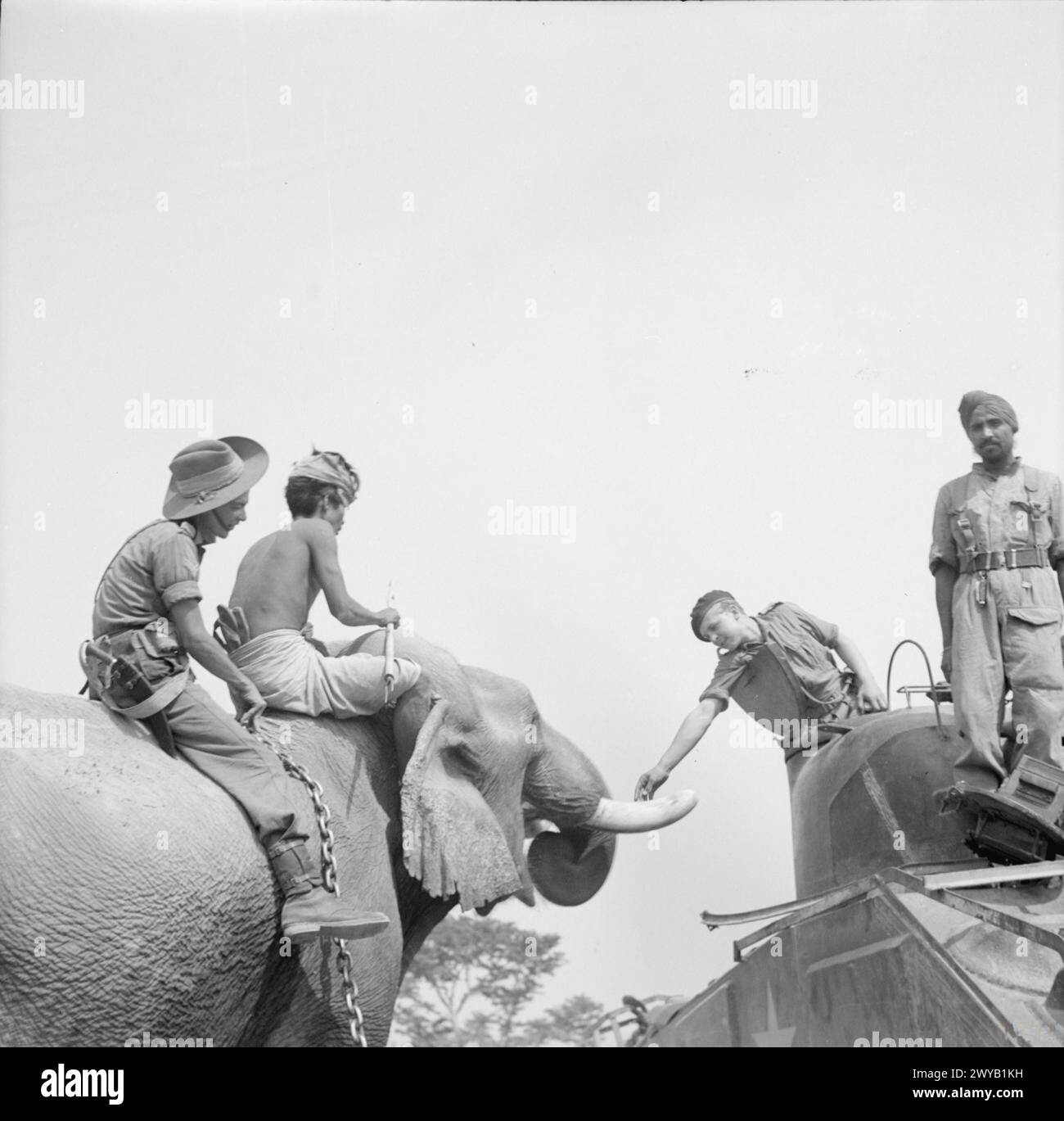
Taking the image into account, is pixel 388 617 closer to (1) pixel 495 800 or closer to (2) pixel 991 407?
(1) pixel 495 800

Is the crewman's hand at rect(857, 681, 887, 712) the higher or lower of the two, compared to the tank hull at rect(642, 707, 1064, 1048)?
higher

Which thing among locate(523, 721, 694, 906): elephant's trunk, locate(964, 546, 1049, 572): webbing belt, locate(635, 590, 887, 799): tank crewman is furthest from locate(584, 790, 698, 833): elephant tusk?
locate(964, 546, 1049, 572): webbing belt

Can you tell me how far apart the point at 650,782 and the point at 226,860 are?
2446 mm

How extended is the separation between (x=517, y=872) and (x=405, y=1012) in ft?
16.3

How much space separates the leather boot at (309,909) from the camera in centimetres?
517

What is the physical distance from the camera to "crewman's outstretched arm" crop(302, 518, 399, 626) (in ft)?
20.0

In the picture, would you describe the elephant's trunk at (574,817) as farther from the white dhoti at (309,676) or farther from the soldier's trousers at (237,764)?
the soldier's trousers at (237,764)

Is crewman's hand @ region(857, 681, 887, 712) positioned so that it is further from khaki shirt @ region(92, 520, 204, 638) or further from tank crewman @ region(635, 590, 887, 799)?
khaki shirt @ region(92, 520, 204, 638)

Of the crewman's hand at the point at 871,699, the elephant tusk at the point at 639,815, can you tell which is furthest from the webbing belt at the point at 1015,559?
the elephant tusk at the point at 639,815

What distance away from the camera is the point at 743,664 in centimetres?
731

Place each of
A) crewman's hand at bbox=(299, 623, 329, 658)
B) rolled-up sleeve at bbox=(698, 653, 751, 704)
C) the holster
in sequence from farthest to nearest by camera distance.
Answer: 1. rolled-up sleeve at bbox=(698, 653, 751, 704)
2. crewman's hand at bbox=(299, 623, 329, 658)
3. the holster

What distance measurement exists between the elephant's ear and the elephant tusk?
0.79m
